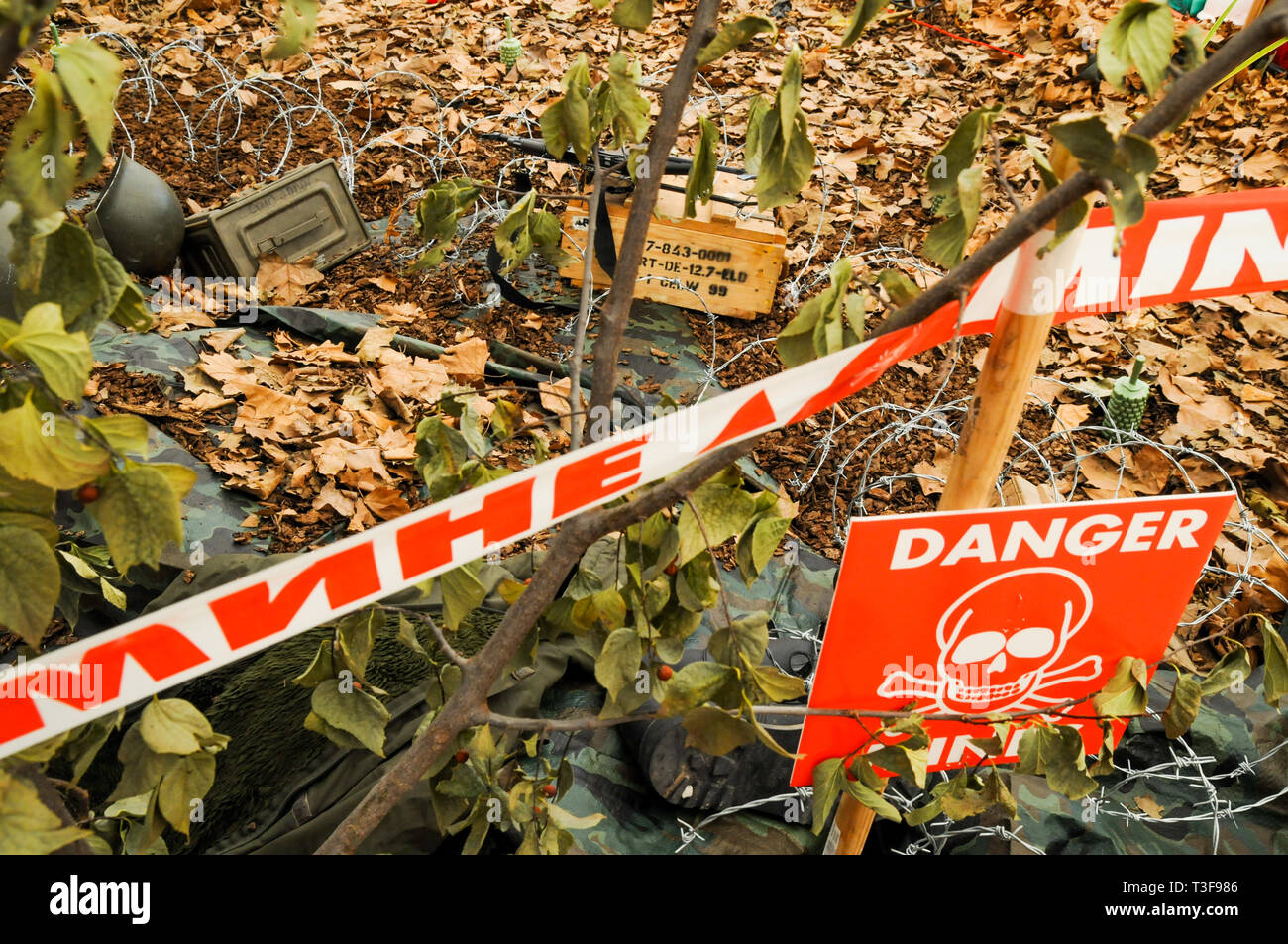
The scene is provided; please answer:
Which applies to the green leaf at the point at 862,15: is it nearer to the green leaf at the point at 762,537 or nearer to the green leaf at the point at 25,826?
the green leaf at the point at 762,537

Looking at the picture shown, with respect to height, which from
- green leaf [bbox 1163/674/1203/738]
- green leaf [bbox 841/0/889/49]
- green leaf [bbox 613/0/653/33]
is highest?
green leaf [bbox 841/0/889/49]

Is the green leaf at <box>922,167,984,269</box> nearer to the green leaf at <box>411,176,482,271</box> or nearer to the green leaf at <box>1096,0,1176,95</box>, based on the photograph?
the green leaf at <box>1096,0,1176,95</box>

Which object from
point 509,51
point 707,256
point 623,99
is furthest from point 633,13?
point 509,51

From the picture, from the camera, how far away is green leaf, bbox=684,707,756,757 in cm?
138

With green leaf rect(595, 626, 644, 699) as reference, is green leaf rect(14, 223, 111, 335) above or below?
above

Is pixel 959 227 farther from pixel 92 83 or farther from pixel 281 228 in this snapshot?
pixel 281 228

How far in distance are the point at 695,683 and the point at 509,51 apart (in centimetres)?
584

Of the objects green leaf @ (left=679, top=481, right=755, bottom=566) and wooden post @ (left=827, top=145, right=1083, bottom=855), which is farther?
wooden post @ (left=827, top=145, right=1083, bottom=855)

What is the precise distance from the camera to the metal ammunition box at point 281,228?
14.7 ft

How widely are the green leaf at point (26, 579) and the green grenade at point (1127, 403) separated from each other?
3.56 m

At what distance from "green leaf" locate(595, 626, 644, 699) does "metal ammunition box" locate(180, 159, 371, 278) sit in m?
3.66

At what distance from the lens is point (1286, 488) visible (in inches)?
143

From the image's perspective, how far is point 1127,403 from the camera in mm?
3725

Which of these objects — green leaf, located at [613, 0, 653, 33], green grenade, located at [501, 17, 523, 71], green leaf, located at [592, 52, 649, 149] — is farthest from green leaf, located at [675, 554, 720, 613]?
green grenade, located at [501, 17, 523, 71]
